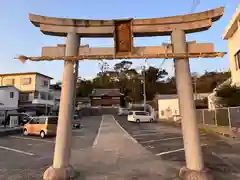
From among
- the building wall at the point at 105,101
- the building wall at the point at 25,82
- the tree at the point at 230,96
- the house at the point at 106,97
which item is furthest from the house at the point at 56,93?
the tree at the point at 230,96

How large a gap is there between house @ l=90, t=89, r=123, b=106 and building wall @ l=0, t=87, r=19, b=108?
99.6 feet

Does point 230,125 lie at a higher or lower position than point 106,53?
lower

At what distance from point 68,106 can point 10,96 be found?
35.9 m

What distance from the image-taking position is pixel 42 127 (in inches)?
704

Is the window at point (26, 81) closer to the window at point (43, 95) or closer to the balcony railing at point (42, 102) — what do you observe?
the window at point (43, 95)

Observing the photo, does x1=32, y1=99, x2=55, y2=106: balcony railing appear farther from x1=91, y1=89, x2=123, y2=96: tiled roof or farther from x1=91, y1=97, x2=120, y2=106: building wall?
x1=91, y1=97, x2=120, y2=106: building wall

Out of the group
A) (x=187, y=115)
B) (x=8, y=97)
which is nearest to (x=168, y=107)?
(x=8, y=97)

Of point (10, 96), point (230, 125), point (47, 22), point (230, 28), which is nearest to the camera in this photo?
point (47, 22)

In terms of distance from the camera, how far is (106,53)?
20.8 feet

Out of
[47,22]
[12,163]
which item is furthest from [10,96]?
[47,22]

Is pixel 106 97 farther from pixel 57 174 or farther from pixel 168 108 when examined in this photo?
pixel 57 174

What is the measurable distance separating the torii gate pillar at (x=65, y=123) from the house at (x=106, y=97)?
197ft

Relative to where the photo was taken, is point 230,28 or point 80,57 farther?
point 230,28

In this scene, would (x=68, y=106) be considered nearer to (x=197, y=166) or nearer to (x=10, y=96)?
(x=197, y=166)
